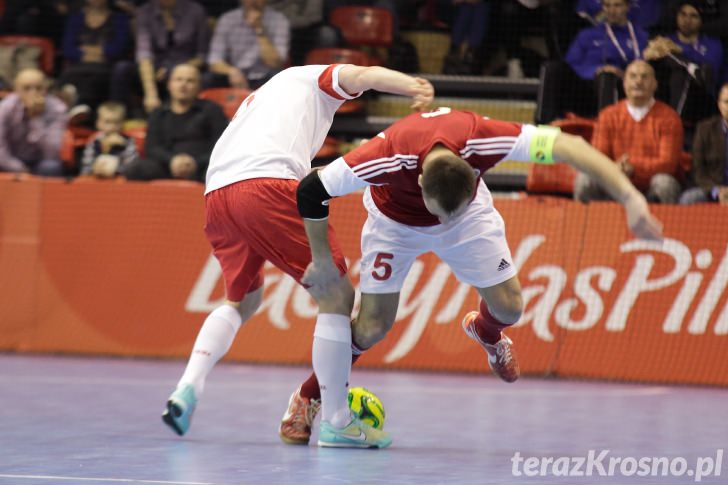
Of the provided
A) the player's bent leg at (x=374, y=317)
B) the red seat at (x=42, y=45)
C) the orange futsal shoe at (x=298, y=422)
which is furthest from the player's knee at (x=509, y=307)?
the red seat at (x=42, y=45)

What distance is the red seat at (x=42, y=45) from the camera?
12.1m

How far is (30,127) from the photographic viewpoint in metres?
10.4

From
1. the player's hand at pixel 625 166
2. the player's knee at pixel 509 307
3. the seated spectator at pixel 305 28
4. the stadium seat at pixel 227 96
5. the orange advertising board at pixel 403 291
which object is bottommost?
the orange advertising board at pixel 403 291

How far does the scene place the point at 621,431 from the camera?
6465 millimetres

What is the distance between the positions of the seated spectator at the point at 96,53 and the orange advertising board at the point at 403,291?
2.28 m

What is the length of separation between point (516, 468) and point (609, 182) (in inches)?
54.4

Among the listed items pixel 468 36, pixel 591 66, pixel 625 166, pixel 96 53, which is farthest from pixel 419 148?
pixel 96 53

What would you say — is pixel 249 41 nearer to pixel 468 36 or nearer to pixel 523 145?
pixel 468 36

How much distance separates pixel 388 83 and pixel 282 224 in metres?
0.84

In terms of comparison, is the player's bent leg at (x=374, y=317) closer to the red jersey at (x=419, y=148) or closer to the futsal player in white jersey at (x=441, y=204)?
the futsal player in white jersey at (x=441, y=204)

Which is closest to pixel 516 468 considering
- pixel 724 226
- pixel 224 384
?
pixel 224 384

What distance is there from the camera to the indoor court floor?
502 cm

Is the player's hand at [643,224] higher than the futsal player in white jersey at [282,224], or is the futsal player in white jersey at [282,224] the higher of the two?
the player's hand at [643,224]

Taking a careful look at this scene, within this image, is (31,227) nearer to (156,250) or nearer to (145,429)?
(156,250)
